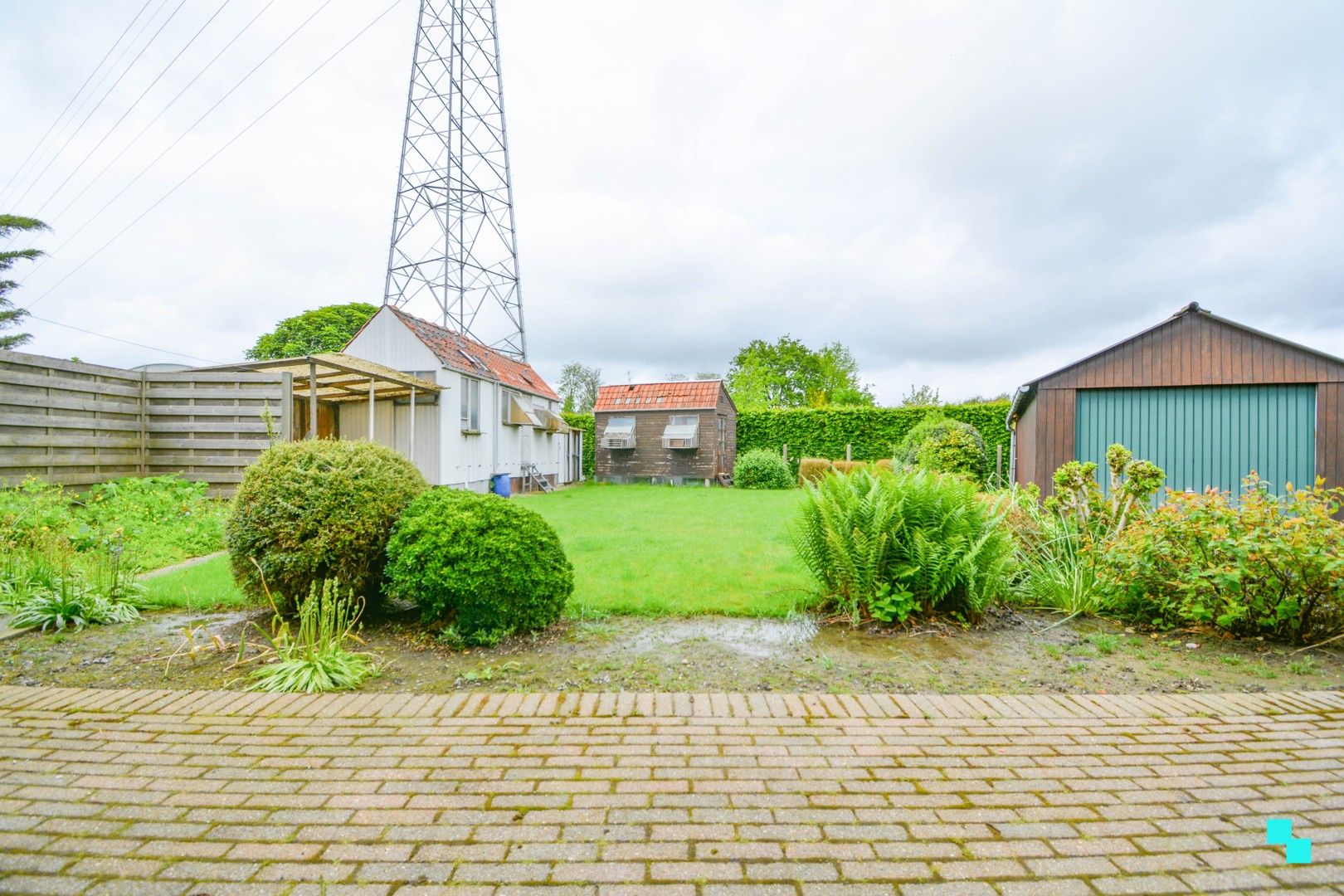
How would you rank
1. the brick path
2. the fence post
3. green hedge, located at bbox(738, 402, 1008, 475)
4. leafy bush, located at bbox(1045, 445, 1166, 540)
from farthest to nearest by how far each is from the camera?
green hedge, located at bbox(738, 402, 1008, 475)
the fence post
leafy bush, located at bbox(1045, 445, 1166, 540)
the brick path

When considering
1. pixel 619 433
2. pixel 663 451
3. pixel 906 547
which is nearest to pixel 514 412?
pixel 619 433

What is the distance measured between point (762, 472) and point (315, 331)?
115ft

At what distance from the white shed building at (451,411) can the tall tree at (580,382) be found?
35.7m

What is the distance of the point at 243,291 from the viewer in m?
30.5

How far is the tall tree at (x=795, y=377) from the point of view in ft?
138

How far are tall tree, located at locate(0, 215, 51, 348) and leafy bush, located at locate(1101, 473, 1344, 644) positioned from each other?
3450cm

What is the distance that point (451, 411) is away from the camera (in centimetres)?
1620

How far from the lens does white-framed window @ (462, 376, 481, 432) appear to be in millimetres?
16922

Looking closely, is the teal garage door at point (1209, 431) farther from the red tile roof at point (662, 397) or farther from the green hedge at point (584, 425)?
the green hedge at point (584, 425)

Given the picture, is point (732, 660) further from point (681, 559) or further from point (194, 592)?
point (194, 592)

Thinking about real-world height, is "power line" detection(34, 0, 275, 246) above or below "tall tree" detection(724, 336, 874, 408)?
above

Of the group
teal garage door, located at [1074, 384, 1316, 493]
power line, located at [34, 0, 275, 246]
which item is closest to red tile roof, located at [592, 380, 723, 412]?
teal garage door, located at [1074, 384, 1316, 493]

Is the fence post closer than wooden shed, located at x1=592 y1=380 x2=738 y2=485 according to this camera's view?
Yes

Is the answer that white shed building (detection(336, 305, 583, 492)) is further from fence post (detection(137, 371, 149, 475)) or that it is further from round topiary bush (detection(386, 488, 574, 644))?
round topiary bush (detection(386, 488, 574, 644))
